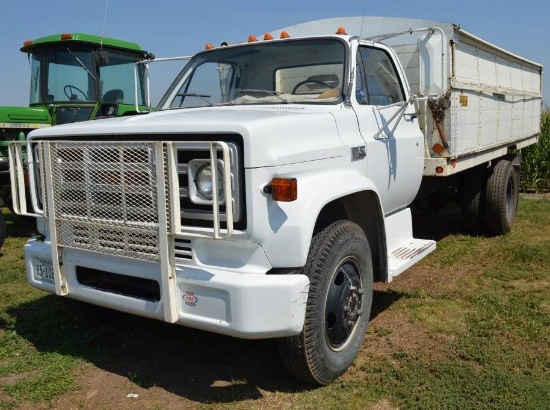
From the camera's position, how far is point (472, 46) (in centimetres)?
579

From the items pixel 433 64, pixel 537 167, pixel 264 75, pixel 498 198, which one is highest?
pixel 433 64

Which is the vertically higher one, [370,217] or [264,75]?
[264,75]

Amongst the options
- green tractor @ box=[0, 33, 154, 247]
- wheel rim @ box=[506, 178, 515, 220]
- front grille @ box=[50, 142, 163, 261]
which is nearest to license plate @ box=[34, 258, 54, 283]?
front grille @ box=[50, 142, 163, 261]

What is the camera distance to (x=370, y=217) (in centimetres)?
393

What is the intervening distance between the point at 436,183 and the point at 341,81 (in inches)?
114

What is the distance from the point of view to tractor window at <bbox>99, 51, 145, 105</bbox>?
26.9 ft

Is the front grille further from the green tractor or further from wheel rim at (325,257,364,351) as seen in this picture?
the green tractor

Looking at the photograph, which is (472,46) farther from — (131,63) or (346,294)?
(131,63)

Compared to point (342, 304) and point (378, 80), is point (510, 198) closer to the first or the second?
point (378, 80)

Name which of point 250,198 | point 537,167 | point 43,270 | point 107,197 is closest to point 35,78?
point 43,270

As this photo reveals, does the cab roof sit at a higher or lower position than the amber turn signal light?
higher

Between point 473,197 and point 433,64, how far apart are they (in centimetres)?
242

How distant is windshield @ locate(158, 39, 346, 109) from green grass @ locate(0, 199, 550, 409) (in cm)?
178

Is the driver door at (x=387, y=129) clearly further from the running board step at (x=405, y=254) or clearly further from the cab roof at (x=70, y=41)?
the cab roof at (x=70, y=41)
